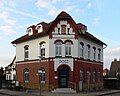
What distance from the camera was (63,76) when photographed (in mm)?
40750

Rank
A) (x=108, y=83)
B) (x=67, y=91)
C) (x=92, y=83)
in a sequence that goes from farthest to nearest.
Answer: (x=108, y=83) → (x=92, y=83) → (x=67, y=91)

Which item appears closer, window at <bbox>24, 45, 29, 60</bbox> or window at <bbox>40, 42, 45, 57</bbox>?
window at <bbox>40, 42, 45, 57</bbox>

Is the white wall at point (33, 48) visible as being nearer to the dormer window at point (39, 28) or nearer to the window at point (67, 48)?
the dormer window at point (39, 28)

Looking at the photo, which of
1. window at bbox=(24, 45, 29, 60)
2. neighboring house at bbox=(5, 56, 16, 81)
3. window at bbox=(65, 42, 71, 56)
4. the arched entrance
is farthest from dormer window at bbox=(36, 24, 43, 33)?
neighboring house at bbox=(5, 56, 16, 81)

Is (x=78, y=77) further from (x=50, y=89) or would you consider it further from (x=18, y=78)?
(x=18, y=78)

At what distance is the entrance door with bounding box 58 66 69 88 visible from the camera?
40.7 meters

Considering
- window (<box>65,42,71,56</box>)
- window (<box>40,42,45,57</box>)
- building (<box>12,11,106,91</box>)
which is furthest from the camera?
window (<box>40,42,45,57</box>)

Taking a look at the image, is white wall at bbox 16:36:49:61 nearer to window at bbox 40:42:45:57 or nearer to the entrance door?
window at bbox 40:42:45:57

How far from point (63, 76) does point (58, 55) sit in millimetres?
3075

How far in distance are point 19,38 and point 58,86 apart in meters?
13.7

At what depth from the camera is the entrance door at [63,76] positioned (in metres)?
40.7

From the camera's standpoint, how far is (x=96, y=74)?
4903 cm

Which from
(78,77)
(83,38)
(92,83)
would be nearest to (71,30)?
(83,38)

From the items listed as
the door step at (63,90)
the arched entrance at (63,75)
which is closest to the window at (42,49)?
the arched entrance at (63,75)
